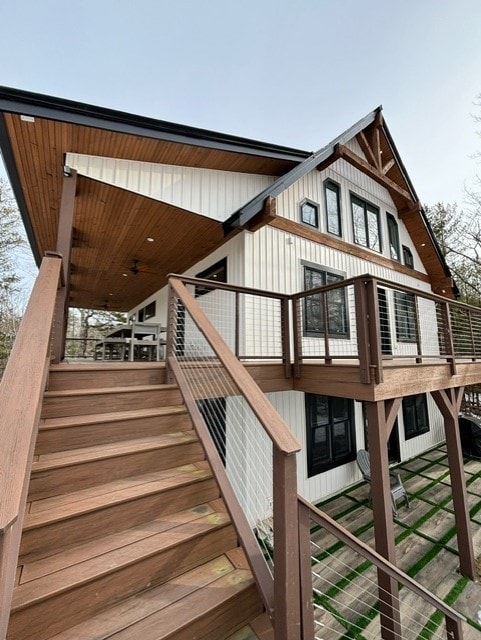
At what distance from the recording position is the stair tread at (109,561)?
4.35 ft

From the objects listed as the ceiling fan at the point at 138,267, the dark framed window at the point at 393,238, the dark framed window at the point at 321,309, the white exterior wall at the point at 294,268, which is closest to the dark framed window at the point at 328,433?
the white exterior wall at the point at 294,268

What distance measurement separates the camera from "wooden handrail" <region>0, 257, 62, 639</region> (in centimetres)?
81

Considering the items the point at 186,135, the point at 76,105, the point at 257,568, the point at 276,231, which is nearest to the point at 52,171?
the point at 76,105

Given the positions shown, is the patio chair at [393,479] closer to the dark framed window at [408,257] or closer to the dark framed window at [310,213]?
the dark framed window at [310,213]

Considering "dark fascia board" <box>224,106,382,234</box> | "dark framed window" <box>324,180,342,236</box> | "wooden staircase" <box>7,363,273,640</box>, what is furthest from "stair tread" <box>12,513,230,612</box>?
"dark framed window" <box>324,180,342,236</box>

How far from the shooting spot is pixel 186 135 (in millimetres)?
4340

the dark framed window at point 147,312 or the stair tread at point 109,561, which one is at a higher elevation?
the dark framed window at point 147,312

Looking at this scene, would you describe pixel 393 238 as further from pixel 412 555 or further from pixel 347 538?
pixel 347 538

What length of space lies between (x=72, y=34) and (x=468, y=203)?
17247 mm

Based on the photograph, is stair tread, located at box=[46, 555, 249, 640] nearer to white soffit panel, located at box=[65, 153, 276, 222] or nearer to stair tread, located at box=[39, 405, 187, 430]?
stair tread, located at box=[39, 405, 187, 430]

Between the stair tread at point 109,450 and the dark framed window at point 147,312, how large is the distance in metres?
8.19

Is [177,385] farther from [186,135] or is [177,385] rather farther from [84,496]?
[186,135]

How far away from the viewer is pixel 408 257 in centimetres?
909

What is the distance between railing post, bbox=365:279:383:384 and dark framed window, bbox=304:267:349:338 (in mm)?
2206
